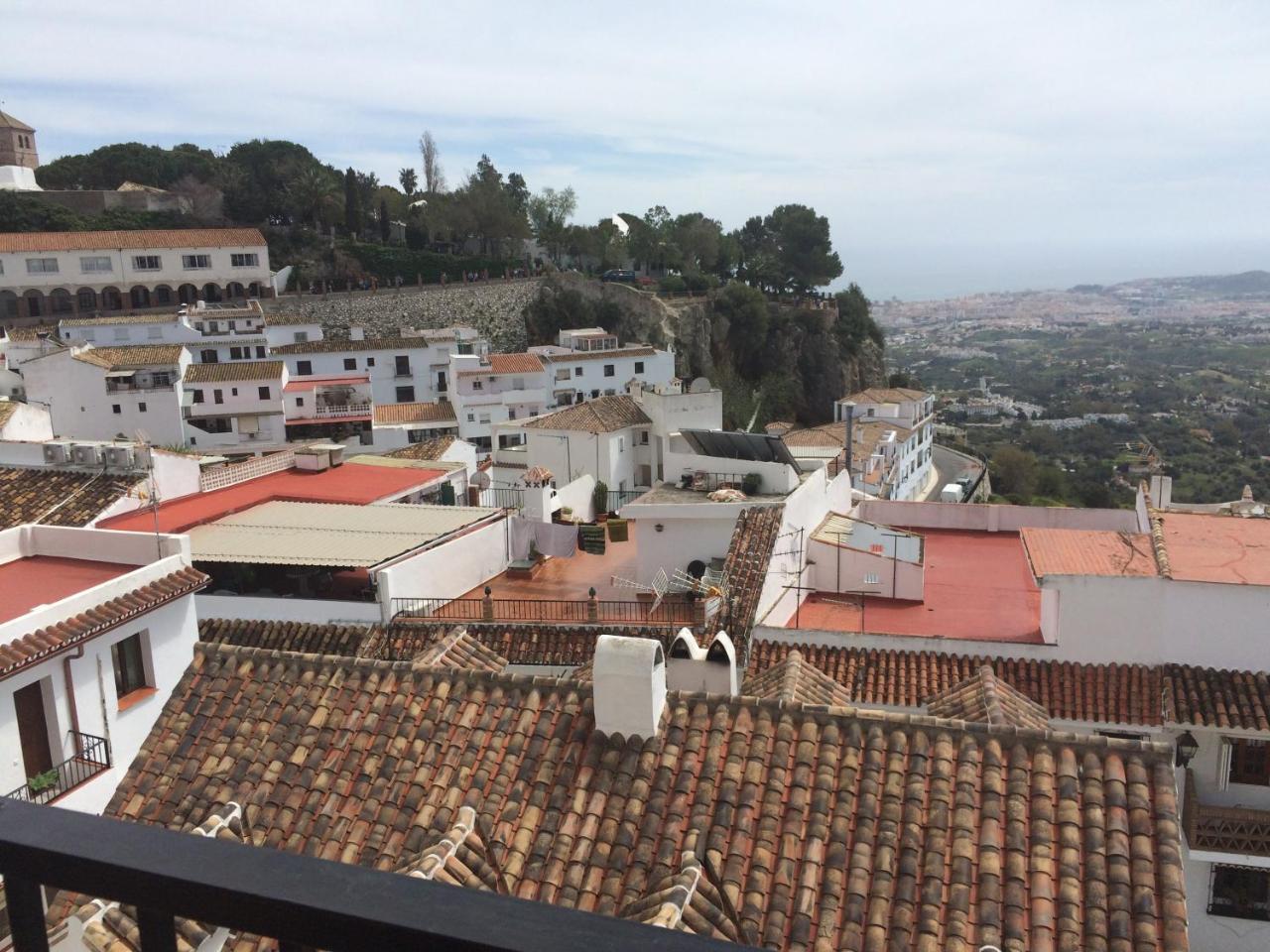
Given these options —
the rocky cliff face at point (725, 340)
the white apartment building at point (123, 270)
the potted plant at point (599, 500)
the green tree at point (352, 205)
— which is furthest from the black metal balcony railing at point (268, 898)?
the green tree at point (352, 205)

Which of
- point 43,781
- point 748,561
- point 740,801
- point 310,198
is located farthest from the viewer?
point 310,198

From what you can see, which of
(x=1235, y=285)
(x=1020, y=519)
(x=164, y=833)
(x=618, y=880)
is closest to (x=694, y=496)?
(x=1020, y=519)

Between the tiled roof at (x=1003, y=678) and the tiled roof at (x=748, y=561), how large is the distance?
47cm

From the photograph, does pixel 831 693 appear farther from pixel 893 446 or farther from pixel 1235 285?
pixel 1235 285

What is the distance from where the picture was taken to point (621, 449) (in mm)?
26047

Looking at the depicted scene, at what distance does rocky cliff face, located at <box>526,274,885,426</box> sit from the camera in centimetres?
5916

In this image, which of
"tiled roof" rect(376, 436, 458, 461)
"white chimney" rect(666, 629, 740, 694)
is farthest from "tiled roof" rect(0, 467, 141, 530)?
"white chimney" rect(666, 629, 740, 694)

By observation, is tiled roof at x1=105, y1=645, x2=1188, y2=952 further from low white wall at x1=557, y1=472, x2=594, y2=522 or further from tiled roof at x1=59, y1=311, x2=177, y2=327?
tiled roof at x1=59, y1=311, x2=177, y2=327

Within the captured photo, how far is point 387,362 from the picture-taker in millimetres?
45875

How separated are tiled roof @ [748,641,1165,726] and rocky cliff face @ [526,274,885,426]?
135ft

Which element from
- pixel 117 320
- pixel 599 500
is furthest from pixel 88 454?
pixel 117 320

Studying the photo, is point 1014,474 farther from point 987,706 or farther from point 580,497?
point 987,706

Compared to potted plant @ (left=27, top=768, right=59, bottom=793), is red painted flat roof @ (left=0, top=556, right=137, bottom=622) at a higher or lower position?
higher

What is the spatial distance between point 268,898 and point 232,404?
136ft
